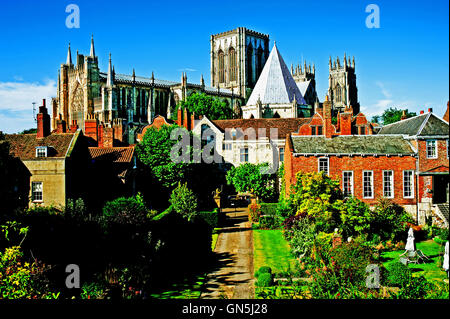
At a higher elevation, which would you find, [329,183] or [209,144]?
[209,144]

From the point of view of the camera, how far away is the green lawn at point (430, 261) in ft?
63.4

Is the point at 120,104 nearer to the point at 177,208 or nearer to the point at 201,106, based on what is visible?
the point at 201,106

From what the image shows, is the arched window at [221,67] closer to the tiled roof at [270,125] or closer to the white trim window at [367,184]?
the tiled roof at [270,125]

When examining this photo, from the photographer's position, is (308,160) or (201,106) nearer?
(308,160)

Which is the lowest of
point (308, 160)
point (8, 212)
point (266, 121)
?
point (8, 212)

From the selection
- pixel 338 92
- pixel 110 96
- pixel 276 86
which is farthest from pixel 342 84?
pixel 110 96

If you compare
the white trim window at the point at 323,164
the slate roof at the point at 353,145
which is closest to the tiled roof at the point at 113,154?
the slate roof at the point at 353,145

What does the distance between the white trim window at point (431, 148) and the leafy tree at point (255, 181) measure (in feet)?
67.1

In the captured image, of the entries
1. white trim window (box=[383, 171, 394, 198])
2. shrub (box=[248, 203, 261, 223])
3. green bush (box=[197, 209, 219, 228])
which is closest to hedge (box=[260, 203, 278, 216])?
shrub (box=[248, 203, 261, 223])

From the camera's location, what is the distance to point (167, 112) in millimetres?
95625

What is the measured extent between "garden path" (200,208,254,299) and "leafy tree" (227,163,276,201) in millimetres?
7010

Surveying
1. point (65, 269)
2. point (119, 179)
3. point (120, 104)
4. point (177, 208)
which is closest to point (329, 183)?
point (177, 208)

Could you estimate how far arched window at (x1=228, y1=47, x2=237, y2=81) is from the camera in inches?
4789
